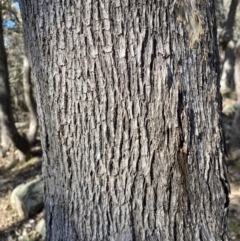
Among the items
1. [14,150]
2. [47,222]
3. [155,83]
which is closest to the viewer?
[155,83]

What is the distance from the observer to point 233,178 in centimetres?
510

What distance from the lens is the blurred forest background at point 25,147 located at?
5.22 metres

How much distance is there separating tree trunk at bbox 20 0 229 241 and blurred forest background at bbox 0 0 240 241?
2102mm

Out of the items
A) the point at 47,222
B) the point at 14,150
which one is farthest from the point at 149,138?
the point at 14,150

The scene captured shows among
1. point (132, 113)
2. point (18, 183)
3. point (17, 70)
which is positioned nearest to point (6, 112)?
point (18, 183)

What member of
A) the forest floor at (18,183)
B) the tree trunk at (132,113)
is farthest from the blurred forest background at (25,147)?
the tree trunk at (132,113)

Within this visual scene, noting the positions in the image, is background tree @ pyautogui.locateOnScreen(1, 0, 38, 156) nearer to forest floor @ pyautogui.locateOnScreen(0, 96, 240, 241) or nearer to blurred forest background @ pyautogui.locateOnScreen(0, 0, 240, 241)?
blurred forest background @ pyautogui.locateOnScreen(0, 0, 240, 241)

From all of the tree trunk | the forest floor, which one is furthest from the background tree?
the tree trunk

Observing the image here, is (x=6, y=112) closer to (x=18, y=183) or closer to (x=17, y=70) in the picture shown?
(x=18, y=183)

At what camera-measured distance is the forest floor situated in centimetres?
433

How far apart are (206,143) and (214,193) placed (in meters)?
0.24

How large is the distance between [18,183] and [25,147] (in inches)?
45.0

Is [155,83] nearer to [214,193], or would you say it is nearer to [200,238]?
[214,193]

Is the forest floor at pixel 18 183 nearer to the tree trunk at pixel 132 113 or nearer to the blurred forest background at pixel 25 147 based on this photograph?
the blurred forest background at pixel 25 147
